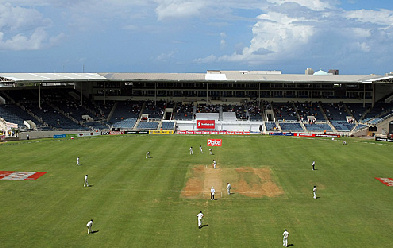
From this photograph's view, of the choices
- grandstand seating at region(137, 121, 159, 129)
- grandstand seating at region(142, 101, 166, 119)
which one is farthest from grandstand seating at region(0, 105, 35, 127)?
grandstand seating at region(142, 101, 166, 119)

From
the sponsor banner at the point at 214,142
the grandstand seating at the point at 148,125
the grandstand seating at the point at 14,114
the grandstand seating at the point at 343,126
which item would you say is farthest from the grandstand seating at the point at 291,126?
the grandstand seating at the point at 14,114

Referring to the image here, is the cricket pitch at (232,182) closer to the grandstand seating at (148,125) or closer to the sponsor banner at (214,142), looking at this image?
the sponsor banner at (214,142)

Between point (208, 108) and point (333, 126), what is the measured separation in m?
28.2

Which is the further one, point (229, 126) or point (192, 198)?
point (229, 126)

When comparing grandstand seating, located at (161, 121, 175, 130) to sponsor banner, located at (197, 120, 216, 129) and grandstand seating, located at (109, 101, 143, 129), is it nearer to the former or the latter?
sponsor banner, located at (197, 120, 216, 129)

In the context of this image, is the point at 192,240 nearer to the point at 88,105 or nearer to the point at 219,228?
the point at 219,228

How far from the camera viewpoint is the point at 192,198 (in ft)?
122

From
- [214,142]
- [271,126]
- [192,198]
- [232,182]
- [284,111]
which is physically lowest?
[192,198]

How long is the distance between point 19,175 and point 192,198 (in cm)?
2011

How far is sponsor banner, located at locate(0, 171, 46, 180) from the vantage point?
143 ft

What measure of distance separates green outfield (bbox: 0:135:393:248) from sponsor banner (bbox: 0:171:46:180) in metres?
1.22

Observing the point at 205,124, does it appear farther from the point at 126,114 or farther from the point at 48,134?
the point at 48,134

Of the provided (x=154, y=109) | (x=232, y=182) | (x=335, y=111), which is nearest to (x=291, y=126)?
(x=335, y=111)

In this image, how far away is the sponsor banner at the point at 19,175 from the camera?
143 ft
